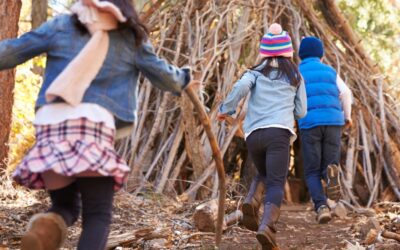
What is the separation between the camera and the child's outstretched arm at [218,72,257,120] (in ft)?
16.3

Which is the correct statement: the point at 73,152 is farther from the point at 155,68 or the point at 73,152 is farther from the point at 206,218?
the point at 206,218

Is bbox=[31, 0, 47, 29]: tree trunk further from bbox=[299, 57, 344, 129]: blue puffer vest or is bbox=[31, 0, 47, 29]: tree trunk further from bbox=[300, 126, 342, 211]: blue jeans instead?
bbox=[300, 126, 342, 211]: blue jeans

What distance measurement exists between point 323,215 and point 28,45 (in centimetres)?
373

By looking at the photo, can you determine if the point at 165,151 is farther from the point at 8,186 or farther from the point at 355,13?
the point at 355,13

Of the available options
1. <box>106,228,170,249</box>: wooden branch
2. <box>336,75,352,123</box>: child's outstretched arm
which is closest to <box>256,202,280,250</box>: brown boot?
<box>106,228,170,249</box>: wooden branch

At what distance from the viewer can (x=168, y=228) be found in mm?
5348

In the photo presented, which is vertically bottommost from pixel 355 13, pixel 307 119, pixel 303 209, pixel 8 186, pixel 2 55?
pixel 303 209

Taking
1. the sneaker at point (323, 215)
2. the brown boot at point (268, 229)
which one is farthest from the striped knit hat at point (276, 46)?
the sneaker at point (323, 215)

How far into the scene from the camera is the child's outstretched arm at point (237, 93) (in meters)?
4.97

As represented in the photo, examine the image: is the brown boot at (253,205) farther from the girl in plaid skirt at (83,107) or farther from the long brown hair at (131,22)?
the long brown hair at (131,22)

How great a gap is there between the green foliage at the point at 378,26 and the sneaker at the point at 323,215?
4.46m

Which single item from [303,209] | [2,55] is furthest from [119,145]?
[2,55]

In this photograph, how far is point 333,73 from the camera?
6539 mm

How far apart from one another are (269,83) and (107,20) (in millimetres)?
2142
